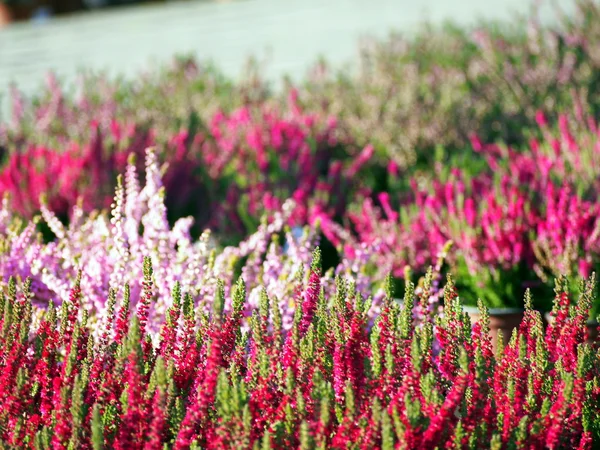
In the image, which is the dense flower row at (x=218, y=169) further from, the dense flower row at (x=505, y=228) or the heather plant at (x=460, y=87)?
the dense flower row at (x=505, y=228)

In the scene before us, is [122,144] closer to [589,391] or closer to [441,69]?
[441,69]

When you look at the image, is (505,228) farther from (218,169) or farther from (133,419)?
(133,419)

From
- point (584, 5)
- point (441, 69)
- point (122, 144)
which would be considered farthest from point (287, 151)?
point (584, 5)

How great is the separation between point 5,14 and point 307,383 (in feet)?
52.4

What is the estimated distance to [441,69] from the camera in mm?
7992

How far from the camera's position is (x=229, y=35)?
39.7 ft

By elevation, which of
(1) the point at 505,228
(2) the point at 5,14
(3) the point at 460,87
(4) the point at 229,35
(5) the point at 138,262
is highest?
(2) the point at 5,14

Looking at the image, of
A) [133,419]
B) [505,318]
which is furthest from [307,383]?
[505,318]

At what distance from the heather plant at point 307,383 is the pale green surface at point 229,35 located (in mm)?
8360

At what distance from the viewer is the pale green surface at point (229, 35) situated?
11.0 m

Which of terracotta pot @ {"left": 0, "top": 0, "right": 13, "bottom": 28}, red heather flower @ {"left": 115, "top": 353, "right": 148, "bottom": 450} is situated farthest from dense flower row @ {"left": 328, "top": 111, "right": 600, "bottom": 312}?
terracotta pot @ {"left": 0, "top": 0, "right": 13, "bottom": 28}

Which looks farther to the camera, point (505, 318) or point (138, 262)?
point (505, 318)

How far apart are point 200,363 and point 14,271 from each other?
4.02 ft

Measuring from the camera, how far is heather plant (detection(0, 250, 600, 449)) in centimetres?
197
